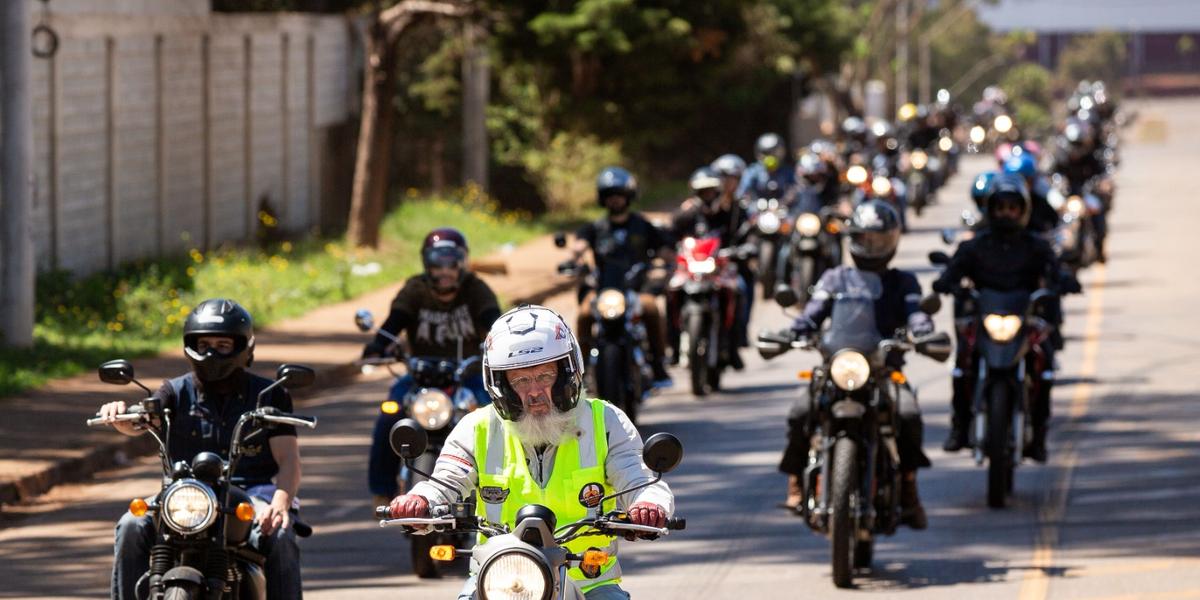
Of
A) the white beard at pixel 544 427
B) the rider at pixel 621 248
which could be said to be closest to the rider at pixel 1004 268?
the rider at pixel 621 248

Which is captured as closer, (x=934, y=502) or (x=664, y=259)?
(x=934, y=502)

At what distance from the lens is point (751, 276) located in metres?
20.0

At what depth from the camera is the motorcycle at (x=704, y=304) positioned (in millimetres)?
17328

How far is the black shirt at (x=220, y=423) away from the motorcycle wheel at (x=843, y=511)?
122 inches

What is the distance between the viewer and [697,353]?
56.8ft

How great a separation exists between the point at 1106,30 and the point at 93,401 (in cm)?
11360

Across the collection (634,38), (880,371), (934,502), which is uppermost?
(634,38)

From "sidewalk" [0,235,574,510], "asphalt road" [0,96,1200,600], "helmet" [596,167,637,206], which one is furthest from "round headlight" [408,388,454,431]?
"helmet" [596,167,637,206]

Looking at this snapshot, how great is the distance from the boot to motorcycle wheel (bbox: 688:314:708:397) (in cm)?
617

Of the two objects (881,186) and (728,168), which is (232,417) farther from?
(881,186)

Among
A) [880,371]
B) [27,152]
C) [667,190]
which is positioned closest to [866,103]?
[667,190]

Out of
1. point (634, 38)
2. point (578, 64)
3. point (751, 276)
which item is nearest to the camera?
point (751, 276)

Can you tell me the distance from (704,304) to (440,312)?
6.24 metres

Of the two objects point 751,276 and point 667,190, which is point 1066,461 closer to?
point 751,276
